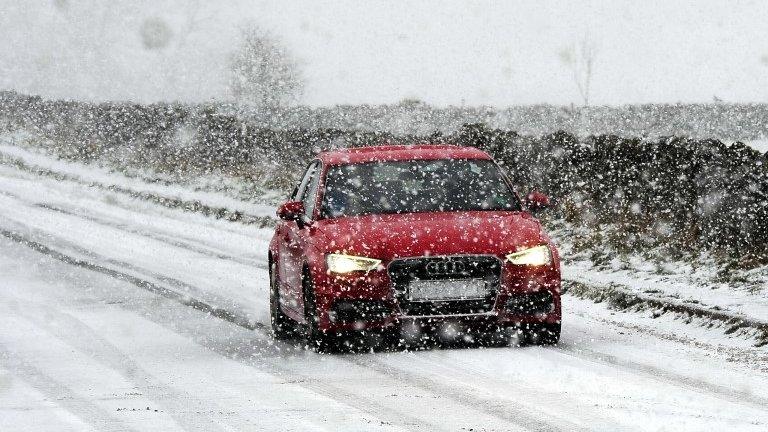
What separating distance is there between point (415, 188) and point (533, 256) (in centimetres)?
133

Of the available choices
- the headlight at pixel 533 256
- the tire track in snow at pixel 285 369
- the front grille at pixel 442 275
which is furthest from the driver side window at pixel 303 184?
the headlight at pixel 533 256

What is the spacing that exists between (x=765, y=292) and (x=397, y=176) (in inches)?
162

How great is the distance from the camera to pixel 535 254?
1005 cm

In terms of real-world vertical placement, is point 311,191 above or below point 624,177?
above

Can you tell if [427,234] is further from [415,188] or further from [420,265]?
[415,188]

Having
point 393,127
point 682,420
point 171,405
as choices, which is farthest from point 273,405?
point 393,127

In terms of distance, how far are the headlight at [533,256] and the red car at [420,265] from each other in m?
0.01

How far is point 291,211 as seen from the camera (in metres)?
10.9

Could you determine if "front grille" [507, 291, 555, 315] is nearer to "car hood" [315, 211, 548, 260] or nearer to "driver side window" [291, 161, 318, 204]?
"car hood" [315, 211, 548, 260]

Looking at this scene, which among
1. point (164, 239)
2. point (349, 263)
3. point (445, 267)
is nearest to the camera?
point (445, 267)

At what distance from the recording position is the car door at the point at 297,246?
34.9ft

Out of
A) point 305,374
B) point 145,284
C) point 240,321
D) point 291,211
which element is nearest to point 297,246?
point 291,211

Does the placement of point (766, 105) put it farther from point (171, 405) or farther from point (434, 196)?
point (171, 405)

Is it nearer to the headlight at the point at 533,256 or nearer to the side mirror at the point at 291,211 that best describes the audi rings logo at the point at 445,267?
the headlight at the point at 533,256
